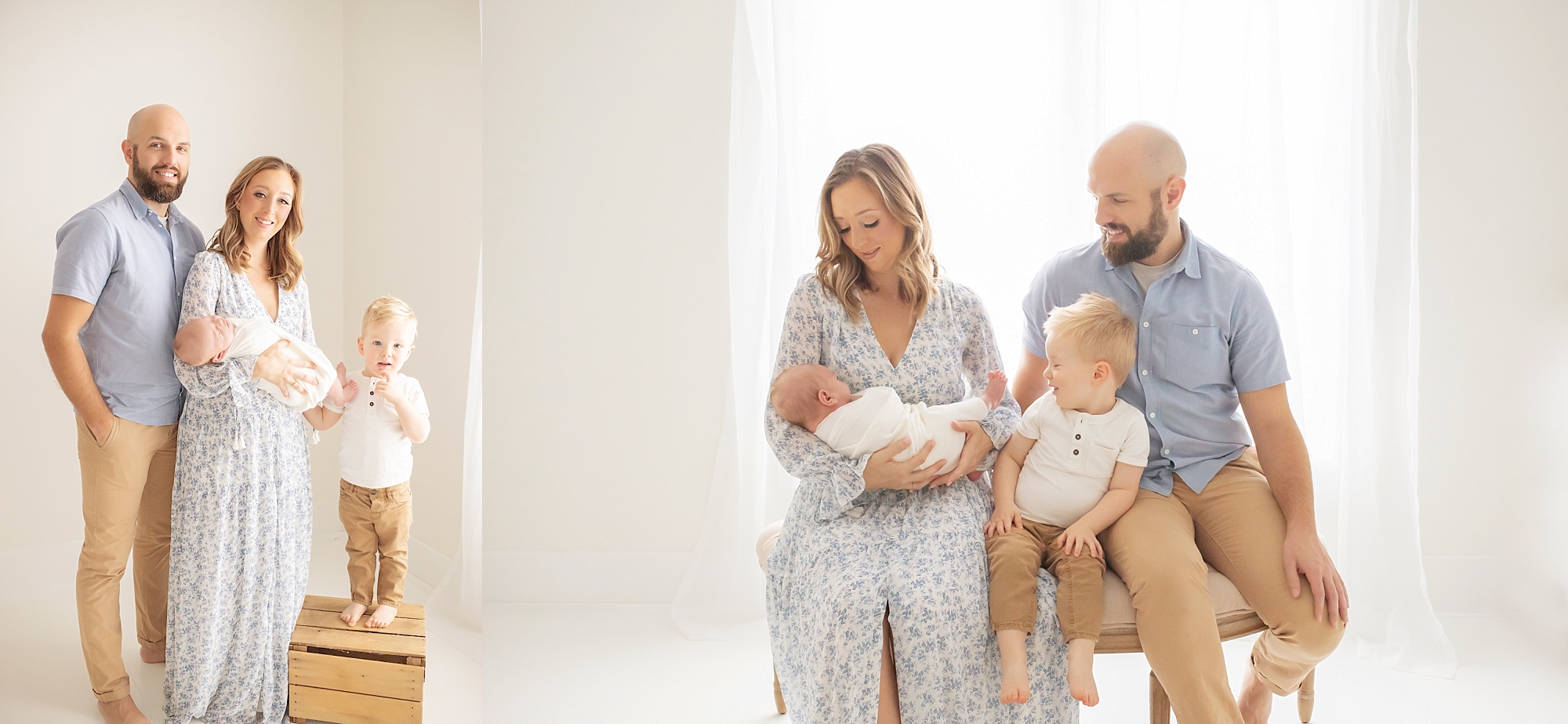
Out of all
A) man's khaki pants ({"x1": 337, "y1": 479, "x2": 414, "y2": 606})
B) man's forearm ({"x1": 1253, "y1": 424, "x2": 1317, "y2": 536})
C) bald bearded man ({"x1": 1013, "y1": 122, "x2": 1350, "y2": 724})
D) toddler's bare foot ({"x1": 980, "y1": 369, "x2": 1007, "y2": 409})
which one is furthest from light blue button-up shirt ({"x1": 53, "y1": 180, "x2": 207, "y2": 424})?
man's forearm ({"x1": 1253, "y1": 424, "x2": 1317, "y2": 536})

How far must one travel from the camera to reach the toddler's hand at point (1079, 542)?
1876 millimetres

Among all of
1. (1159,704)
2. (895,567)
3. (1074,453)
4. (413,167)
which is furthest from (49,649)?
(1159,704)

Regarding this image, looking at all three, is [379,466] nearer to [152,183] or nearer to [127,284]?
[127,284]

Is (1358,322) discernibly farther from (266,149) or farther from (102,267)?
(102,267)

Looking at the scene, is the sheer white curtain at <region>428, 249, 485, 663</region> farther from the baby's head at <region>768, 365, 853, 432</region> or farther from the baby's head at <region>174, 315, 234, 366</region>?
the baby's head at <region>768, 365, 853, 432</region>

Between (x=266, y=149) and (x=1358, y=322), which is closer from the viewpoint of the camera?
(x=266, y=149)

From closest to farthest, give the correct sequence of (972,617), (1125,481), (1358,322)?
1. (972,617)
2. (1125,481)
3. (1358,322)

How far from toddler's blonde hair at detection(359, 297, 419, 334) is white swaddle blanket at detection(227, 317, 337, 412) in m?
0.16

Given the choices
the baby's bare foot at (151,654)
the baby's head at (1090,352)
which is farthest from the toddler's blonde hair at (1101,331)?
the baby's bare foot at (151,654)

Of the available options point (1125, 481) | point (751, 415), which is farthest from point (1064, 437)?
point (751, 415)

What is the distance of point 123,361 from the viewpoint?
185 centimetres

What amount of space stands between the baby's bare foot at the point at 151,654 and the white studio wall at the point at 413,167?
0.82m

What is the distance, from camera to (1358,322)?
121 inches

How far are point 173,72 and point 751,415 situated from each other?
1979mm
